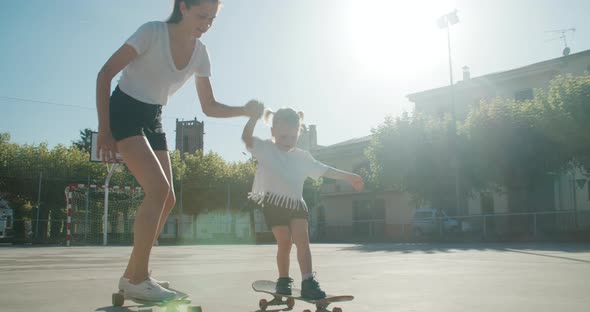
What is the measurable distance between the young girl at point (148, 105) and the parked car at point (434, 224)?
2227cm

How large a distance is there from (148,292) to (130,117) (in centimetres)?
98

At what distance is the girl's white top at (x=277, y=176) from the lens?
3500mm

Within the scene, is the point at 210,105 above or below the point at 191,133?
below

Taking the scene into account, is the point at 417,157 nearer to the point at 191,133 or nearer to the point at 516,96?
the point at 516,96

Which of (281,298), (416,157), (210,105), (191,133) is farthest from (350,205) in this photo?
(191,133)

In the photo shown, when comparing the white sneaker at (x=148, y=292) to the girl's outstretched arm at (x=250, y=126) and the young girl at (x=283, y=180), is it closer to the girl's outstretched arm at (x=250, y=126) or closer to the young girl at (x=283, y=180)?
the young girl at (x=283, y=180)

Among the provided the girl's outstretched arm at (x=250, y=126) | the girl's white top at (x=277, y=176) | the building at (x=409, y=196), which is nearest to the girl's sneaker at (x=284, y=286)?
the girl's white top at (x=277, y=176)

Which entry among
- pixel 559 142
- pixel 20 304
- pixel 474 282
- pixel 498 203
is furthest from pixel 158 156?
pixel 498 203

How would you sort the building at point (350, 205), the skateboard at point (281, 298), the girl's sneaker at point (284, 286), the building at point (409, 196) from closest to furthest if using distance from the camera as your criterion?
the skateboard at point (281, 298), the girl's sneaker at point (284, 286), the building at point (409, 196), the building at point (350, 205)

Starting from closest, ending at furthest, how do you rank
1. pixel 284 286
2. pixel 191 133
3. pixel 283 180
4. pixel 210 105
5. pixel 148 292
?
1. pixel 148 292
2. pixel 284 286
3. pixel 283 180
4. pixel 210 105
5. pixel 191 133

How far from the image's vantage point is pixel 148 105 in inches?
123

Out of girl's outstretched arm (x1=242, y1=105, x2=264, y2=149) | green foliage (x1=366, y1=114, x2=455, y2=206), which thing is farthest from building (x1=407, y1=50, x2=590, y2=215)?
girl's outstretched arm (x1=242, y1=105, x2=264, y2=149)

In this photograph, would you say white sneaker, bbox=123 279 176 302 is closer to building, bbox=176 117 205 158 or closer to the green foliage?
the green foliage

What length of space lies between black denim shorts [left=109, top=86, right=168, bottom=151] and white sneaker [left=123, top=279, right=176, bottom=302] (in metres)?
0.82
